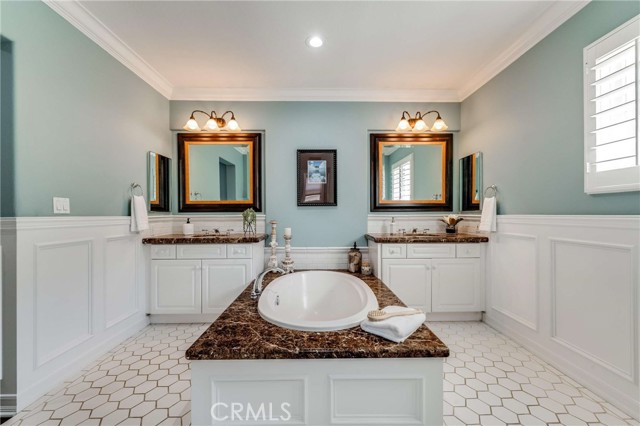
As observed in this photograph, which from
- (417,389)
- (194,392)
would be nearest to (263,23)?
(194,392)

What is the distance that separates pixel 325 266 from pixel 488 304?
66.6 inches

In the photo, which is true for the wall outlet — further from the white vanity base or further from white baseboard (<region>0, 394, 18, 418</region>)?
→ the white vanity base

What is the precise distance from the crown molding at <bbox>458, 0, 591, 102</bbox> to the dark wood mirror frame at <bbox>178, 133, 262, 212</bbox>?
2.43 metres

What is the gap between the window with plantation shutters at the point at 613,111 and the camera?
1395mm

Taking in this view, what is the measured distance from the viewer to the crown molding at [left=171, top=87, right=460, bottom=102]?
292 centimetres

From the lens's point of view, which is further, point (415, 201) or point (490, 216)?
point (415, 201)

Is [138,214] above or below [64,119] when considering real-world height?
below

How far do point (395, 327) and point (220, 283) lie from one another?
6.27 feet

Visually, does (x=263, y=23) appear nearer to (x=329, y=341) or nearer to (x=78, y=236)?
(x=78, y=236)

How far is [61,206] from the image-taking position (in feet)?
5.62

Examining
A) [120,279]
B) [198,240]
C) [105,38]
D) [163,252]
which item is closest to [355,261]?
[198,240]

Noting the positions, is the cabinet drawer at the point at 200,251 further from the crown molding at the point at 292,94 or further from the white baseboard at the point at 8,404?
the crown molding at the point at 292,94

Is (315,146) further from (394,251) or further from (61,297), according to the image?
(61,297)

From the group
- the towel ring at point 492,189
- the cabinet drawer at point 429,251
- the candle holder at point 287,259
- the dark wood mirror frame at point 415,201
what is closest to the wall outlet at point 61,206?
the candle holder at point 287,259
